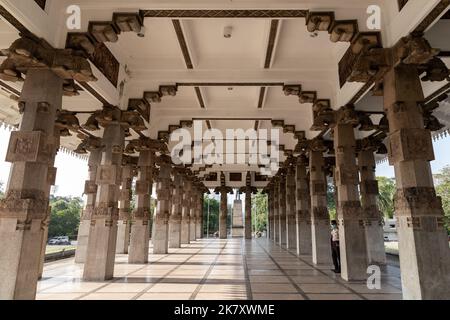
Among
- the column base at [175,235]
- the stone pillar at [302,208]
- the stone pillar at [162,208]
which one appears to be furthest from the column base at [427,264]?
the column base at [175,235]

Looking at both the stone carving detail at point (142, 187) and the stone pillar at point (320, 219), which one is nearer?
the stone pillar at point (320, 219)

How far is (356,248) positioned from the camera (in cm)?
748

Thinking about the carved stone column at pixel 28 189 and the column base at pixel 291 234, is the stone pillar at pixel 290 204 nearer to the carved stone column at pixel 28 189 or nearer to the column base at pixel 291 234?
the column base at pixel 291 234

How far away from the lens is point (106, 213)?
758 centimetres

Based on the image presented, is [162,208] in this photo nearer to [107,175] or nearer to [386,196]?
[107,175]

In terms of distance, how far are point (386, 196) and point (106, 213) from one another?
31287mm

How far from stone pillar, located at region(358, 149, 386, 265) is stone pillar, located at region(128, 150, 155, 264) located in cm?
751

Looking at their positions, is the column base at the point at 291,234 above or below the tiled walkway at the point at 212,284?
above

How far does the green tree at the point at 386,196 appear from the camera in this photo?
29812 mm

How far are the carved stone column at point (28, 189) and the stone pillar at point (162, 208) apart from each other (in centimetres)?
828

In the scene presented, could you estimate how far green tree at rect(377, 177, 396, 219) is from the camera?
29812 mm

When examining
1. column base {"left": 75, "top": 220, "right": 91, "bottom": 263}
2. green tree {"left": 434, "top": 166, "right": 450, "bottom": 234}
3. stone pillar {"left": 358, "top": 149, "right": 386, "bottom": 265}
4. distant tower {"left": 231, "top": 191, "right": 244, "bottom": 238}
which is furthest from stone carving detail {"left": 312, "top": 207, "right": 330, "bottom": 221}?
distant tower {"left": 231, "top": 191, "right": 244, "bottom": 238}

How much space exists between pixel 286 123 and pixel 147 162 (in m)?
5.20

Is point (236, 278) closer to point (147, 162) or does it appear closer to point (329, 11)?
point (147, 162)
